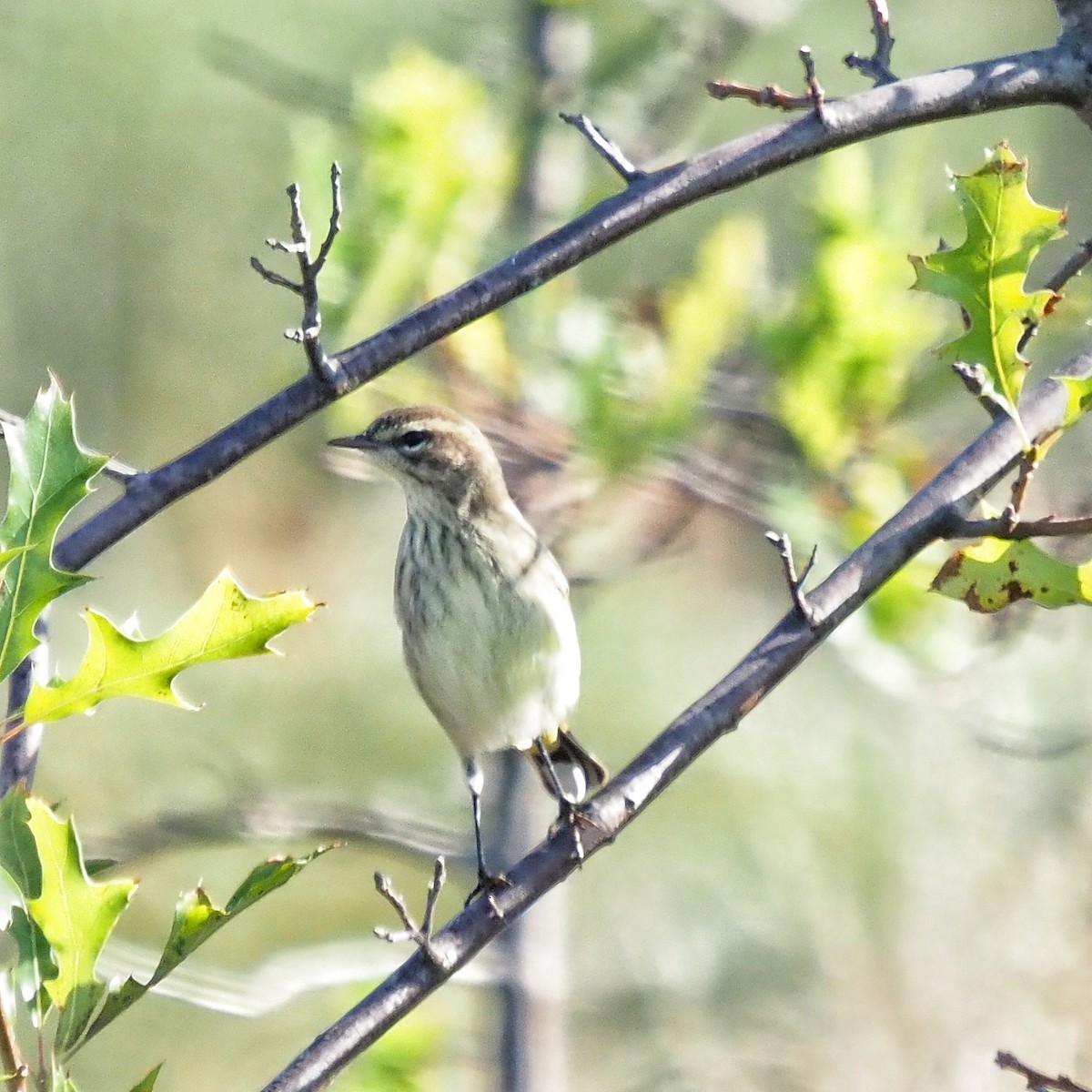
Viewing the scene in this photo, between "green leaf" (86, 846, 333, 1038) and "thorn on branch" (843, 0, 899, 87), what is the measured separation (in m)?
1.15

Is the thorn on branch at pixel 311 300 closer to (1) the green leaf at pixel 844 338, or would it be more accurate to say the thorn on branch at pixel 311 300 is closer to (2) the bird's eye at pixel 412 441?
(2) the bird's eye at pixel 412 441

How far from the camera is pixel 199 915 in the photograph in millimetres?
1781

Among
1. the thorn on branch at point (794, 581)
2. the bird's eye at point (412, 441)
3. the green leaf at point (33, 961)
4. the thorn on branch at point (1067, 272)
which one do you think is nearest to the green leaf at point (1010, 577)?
the thorn on branch at point (794, 581)

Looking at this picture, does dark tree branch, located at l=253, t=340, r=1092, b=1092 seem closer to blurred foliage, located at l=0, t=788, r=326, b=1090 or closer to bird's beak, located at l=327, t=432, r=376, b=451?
blurred foliage, located at l=0, t=788, r=326, b=1090

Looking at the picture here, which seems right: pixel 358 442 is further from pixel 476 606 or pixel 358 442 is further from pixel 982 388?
pixel 982 388

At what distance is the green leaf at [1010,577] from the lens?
197cm

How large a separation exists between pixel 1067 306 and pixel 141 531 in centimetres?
435

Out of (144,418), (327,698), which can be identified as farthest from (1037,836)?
(144,418)

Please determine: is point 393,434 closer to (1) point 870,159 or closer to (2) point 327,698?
(2) point 327,698

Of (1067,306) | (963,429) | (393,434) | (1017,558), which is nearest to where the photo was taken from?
(1017,558)

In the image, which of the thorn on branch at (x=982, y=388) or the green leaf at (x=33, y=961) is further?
the thorn on branch at (x=982, y=388)

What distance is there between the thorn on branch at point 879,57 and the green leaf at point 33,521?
105 cm

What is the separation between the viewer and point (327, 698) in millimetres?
7035

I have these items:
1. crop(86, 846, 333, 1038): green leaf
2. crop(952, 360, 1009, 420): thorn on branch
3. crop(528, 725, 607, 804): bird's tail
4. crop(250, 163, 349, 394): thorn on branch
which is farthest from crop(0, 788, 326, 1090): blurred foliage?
crop(528, 725, 607, 804): bird's tail
